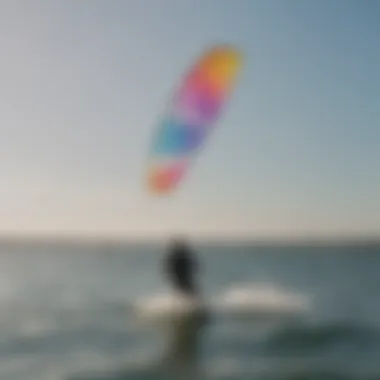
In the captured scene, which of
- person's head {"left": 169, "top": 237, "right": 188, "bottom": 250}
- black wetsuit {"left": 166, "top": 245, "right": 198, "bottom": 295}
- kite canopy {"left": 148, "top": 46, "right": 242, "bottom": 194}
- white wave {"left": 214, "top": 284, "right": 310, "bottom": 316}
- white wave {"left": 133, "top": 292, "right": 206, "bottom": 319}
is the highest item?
kite canopy {"left": 148, "top": 46, "right": 242, "bottom": 194}

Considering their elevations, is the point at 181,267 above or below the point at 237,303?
above

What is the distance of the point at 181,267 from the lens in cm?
238

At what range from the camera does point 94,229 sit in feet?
7.93

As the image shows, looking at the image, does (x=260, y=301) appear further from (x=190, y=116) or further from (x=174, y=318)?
(x=190, y=116)

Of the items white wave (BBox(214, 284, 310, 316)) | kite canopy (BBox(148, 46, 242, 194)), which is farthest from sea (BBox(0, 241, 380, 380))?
kite canopy (BBox(148, 46, 242, 194))

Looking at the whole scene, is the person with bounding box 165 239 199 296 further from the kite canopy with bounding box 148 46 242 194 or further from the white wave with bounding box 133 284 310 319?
the kite canopy with bounding box 148 46 242 194

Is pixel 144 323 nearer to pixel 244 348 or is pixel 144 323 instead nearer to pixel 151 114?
pixel 244 348

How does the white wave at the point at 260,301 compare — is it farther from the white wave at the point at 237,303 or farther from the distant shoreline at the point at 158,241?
the distant shoreline at the point at 158,241

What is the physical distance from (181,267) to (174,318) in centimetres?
20

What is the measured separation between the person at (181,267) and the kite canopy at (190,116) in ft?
0.64

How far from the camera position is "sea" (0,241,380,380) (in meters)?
2.36

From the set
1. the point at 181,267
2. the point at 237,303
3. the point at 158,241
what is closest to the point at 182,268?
the point at 181,267

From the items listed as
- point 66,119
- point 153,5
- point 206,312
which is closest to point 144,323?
point 206,312

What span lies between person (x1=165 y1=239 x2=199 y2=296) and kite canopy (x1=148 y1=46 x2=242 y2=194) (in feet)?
0.64
